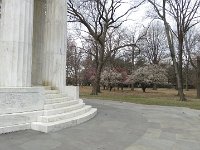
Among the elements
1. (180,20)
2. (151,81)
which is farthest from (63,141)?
(151,81)

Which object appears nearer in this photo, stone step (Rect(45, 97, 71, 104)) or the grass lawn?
stone step (Rect(45, 97, 71, 104))

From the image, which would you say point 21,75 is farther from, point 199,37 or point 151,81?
point 151,81

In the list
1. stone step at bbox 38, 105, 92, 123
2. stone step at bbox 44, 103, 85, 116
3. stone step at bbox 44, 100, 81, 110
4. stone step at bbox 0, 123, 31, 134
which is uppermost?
stone step at bbox 44, 100, 81, 110

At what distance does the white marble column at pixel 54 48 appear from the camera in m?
13.1

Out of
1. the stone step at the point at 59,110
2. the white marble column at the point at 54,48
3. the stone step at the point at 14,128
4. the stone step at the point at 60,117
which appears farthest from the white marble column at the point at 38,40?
the stone step at the point at 14,128

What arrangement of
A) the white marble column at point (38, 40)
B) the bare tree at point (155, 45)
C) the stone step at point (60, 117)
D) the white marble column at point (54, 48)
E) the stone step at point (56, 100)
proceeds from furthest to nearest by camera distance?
1. the bare tree at point (155, 45)
2. the white marble column at point (38, 40)
3. the white marble column at point (54, 48)
4. the stone step at point (56, 100)
5. the stone step at point (60, 117)

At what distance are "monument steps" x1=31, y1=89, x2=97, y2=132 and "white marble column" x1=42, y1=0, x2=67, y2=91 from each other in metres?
1.09

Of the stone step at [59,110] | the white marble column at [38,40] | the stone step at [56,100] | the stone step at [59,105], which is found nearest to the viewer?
the stone step at [59,110]

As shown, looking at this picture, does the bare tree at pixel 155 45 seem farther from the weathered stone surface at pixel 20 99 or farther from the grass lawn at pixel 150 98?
the weathered stone surface at pixel 20 99

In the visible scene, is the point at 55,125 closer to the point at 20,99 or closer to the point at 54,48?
the point at 20,99

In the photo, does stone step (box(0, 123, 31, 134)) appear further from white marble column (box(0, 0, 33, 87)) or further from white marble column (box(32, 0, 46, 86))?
white marble column (box(32, 0, 46, 86))

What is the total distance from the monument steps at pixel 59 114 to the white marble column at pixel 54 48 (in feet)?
3.58

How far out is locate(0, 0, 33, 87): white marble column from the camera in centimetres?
981

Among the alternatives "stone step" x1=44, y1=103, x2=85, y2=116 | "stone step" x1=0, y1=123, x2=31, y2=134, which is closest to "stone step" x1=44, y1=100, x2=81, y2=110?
"stone step" x1=44, y1=103, x2=85, y2=116
